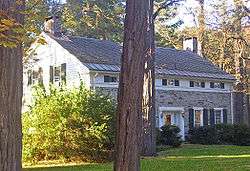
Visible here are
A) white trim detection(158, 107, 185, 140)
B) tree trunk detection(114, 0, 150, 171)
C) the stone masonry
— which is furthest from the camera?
the stone masonry

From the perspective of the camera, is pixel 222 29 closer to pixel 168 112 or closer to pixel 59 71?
pixel 168 112

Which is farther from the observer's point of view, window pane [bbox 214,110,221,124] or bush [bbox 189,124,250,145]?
window pane [bbox 214,110,221,124]

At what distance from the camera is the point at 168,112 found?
32969 millimetres

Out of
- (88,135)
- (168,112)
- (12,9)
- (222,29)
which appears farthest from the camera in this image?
(222,29)

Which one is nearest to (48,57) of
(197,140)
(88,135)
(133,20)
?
(197,140)

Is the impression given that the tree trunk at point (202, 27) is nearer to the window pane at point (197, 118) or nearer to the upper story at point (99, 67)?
the upper story at point (99, 67)

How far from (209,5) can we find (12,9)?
32.7 m

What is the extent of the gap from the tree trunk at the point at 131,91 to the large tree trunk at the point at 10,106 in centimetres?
191

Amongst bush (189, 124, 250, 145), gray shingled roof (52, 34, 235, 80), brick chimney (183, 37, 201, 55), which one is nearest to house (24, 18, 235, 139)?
gray shingled roof (52, 34, 235, 80)

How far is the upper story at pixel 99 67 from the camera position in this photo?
2897cm

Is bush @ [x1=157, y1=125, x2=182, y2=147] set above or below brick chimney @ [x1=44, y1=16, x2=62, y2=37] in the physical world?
below

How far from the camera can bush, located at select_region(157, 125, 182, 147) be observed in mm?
27188

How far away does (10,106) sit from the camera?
6.40m

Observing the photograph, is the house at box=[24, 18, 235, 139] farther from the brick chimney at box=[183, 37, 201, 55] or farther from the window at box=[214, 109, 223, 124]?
the brick chimney at box=[183, 37, 201, 55]
